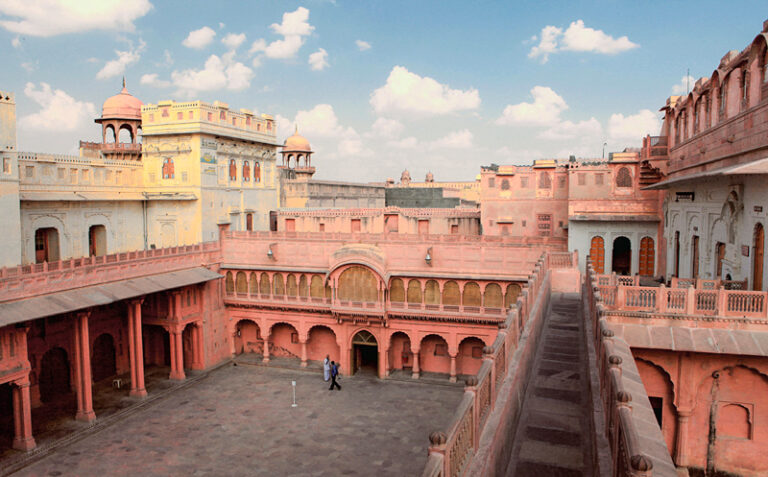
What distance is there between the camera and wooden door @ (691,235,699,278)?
20.7 m

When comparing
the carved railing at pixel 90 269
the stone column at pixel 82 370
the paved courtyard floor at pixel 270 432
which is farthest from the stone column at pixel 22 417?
the carved railing at pixel 90 269

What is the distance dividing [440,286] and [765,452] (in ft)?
48.5

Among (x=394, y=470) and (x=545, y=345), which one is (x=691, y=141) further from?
(x=394, y=470)

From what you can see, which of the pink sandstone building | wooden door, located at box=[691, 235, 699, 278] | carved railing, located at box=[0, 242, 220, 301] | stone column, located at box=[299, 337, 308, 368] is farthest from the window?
carved railing, located at box=[0, 242, 220, 301]

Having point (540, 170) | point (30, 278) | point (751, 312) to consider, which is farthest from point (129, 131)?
point (751, 312)

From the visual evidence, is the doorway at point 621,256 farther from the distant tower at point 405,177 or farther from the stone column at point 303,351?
the distant tower at point 405,177

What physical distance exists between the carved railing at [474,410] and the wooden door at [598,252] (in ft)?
64.4

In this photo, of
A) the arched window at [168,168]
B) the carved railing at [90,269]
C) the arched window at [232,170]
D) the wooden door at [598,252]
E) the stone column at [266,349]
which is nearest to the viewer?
the carved railing at [90,269]

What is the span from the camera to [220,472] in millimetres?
18219

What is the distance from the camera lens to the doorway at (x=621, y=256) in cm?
2920

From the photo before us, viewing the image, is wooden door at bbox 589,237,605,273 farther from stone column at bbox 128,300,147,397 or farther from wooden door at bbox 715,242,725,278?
stone column at bbox 128,300,147,397

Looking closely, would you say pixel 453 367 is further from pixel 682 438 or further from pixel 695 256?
pixel 695 256

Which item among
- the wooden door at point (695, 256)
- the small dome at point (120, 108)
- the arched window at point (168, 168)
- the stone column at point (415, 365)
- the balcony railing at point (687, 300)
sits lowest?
the stone column at point (415, 365)

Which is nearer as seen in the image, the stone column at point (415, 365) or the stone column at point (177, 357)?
the stone column at point (177, 357)
